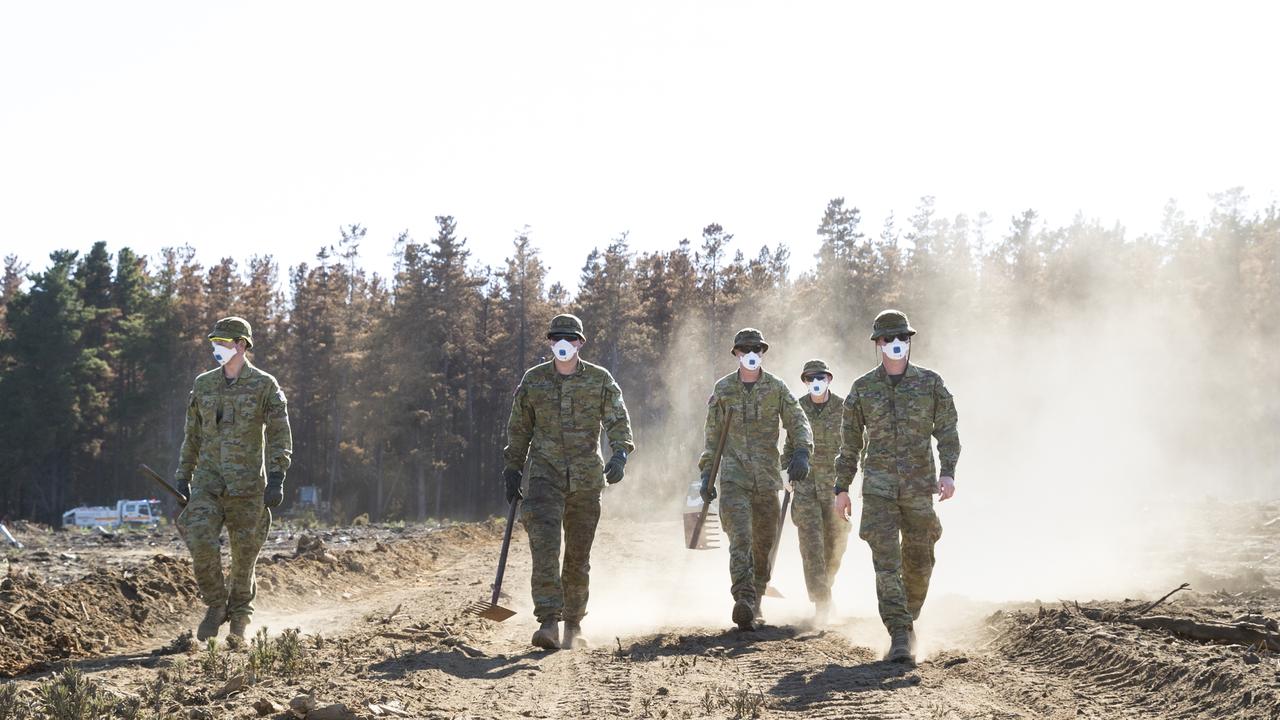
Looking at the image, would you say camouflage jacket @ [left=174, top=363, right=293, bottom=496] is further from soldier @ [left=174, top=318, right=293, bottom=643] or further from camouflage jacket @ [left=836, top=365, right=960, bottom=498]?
camouflage jacket @ [left=836, top=365, right=960, bottom=498]

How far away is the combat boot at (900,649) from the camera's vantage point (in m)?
8.72

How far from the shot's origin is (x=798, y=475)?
10961 millimetres

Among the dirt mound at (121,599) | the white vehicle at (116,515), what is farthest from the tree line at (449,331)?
the dirt mound at (121,599)

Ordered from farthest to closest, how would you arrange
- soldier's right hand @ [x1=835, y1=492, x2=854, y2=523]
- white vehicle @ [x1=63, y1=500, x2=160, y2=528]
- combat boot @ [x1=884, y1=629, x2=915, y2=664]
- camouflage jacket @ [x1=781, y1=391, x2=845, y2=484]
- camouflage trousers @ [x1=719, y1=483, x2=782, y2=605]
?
white vehicle @ [x1=63, y1=500, x2=160, y2=528] → camouflage jacket @ [x1=781, y1=391, x2=845, y2=484] → camouflage trousers @ [x1=719, y1=483, x2=782, y2=605] → soldier's right hand @ [x1=835, y1=492, x2=854, y2=523] → combat boot @ [x1=884, y1=629, x2=915, y2=664]

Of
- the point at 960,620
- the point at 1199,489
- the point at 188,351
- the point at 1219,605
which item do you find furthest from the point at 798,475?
the point at 188,351

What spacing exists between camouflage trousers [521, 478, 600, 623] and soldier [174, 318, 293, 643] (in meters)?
2.24

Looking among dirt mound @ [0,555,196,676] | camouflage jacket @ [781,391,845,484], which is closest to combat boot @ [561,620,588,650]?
camouflage jacket @ [781,391,845,484]

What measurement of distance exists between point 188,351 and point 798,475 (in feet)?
217

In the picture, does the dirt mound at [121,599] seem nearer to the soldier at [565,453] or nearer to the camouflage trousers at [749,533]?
the soldier at [565,453]

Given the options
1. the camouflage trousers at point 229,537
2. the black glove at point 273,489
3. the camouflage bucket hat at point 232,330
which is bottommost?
the camouflage trousers at point 229,537

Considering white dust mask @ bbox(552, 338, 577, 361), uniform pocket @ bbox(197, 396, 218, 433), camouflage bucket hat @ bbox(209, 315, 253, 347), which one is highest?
camouflage bucket hat @ bbox(209, 315, 253, 347)

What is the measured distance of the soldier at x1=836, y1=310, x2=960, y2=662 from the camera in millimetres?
9484

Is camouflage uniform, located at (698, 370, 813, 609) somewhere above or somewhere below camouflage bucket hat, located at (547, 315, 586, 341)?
below

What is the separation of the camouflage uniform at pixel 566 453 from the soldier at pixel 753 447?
154cm
